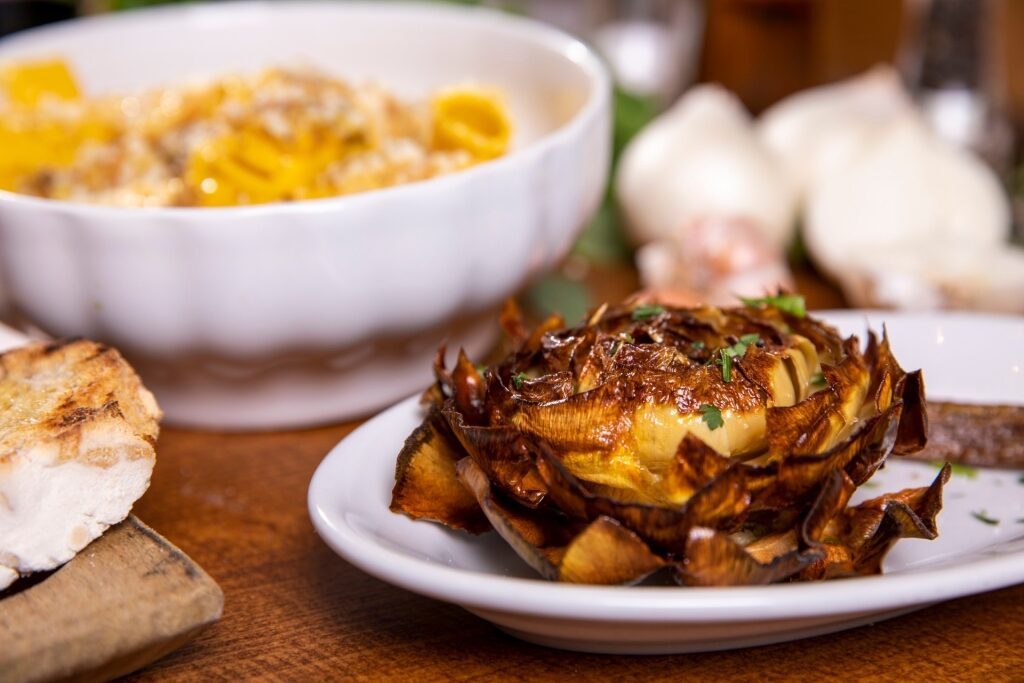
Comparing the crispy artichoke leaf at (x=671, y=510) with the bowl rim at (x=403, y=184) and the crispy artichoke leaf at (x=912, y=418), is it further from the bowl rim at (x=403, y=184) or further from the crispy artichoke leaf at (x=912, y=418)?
the bowl rim at (x=403, y=184)

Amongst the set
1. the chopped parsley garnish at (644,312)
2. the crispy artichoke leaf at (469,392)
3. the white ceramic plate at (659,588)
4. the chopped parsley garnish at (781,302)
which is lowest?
the white ceramic plate at (659,588)

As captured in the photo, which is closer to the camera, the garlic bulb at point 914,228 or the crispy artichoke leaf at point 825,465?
the crispy artichoke leaf at point 825,465

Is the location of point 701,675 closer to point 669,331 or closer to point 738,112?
point 669,331

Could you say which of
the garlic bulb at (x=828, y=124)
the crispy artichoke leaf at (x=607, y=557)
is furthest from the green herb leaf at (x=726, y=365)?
the garlic bulb at (x=828, y=124)

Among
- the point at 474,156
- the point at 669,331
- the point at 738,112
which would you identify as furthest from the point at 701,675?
the point at 738,112

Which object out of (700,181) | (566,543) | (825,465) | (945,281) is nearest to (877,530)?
(825,465)

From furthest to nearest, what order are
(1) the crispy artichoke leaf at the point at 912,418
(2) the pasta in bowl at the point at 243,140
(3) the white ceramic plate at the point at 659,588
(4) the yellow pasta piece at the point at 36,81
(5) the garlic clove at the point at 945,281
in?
(4) the yellow pasta piece at the point at 36,81
(5) the garlic clove at the point at 945,281
(2) the pasta in bowl at the point at 243,140
(1) the crispy artichoke leaf at the point at 912,418
(3) the white ceramic plate at the point at 659,588

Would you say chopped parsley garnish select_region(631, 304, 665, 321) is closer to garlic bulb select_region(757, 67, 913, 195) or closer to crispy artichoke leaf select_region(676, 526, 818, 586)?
crispy artichoke leaf select_region(676, 526, 818, 586)

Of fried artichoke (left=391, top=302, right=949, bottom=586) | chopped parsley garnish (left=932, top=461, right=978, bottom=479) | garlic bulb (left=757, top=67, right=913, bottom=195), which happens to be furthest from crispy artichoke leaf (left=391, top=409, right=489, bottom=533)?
garlic bulb (left=757, top=67, right=913, bottom=195)
